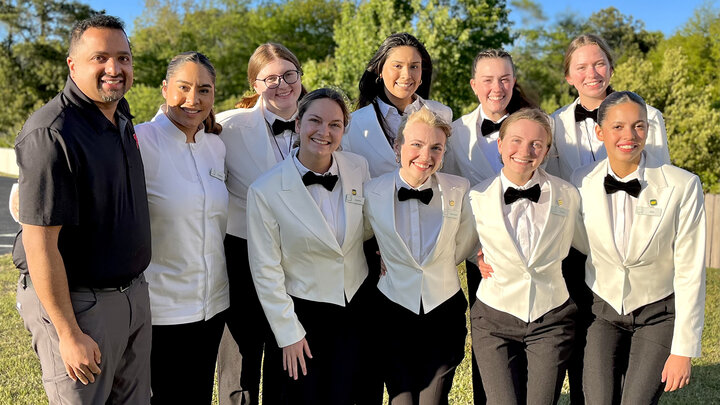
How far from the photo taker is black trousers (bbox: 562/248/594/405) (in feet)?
12.3

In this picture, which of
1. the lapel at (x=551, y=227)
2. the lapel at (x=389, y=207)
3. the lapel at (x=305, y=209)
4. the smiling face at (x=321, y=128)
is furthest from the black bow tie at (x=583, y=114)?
the lapel at (x=305, y=209)

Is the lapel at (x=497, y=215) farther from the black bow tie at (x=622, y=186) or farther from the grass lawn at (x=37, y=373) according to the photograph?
the grass lawn at (x=37, y=373)

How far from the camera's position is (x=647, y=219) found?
3.54 m

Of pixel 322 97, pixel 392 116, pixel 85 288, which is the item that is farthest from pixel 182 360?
pixel 392 116

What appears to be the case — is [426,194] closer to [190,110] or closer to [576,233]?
[576,233]

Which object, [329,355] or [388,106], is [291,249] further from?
[388,106]

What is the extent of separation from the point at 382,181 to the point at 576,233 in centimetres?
121

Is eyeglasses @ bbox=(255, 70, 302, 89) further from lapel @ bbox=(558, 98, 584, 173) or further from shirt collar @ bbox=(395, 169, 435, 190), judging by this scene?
lapel @ bbox=(558, 98, 584, 173)

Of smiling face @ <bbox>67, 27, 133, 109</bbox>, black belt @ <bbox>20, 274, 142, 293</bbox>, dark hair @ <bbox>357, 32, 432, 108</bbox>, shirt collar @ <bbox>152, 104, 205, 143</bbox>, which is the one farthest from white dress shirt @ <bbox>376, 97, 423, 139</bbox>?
black belt @ <bbox>20, 274, 142, 293</bbox>

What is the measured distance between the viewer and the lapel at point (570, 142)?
4238 millimetres

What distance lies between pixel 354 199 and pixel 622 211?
1.56 metres

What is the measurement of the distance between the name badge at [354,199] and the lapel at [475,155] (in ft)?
3.27

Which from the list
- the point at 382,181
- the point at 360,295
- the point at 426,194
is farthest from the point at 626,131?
the point at 360,295

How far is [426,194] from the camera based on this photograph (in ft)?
12.3
